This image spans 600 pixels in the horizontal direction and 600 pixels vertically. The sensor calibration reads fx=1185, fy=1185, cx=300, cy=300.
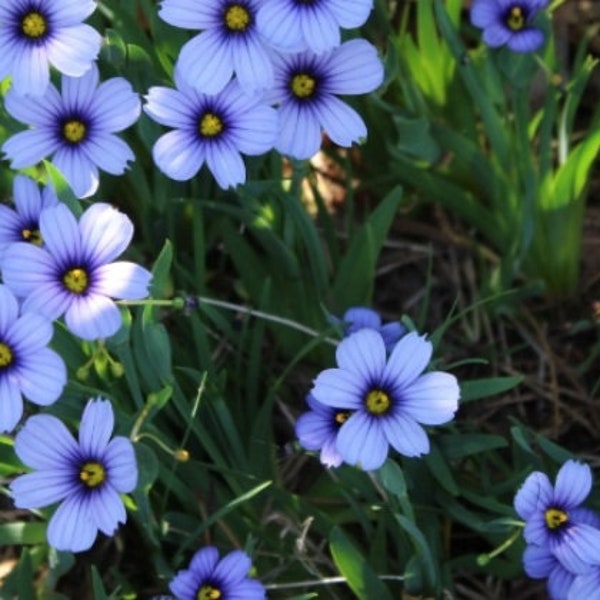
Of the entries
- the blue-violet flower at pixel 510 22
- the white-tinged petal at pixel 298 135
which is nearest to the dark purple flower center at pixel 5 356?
the white-tinged petal at pixel 298 135

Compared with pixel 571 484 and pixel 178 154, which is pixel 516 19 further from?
pixel 571 484

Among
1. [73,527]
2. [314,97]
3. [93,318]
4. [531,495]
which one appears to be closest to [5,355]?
[93,318]

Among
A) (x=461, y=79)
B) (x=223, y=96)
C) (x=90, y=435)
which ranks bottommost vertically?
(x=90, y=435)

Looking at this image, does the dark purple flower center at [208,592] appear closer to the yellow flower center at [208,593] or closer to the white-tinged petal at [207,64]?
the yellow flower center at [208,593]

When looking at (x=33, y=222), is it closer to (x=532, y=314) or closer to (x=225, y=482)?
(x=225, y=482)

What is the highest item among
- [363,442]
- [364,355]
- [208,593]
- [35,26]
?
[35,26]

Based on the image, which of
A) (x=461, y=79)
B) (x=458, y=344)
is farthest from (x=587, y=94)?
(x=458, y=344)
